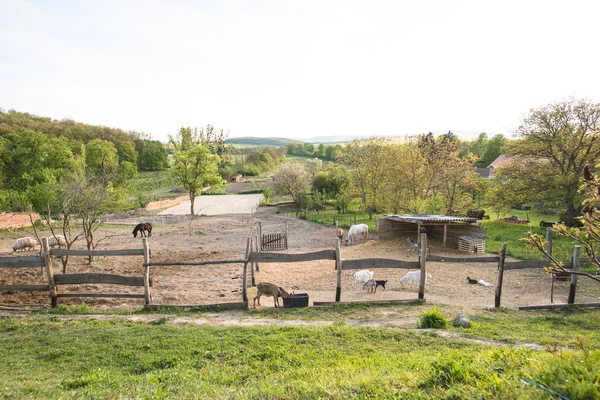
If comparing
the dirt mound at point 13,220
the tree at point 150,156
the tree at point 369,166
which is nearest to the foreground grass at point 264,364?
the dirt mound at point 13,220

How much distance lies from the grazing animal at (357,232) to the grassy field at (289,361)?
552 inches

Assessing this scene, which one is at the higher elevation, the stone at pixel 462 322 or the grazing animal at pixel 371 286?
the stone at pixel 462 322

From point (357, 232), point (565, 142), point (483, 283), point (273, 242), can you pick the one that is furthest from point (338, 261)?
point (565, 142)

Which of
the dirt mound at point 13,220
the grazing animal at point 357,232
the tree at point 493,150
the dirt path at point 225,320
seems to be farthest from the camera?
the tree at point 493,150

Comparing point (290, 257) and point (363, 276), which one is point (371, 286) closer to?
point (363, 276)

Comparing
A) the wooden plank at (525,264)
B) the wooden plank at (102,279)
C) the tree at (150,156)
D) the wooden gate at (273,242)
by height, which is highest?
the tree at (150,156)

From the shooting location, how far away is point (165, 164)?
82562 millimetres

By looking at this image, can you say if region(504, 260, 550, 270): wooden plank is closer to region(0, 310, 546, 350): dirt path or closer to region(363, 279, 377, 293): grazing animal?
region(0, 310, 546, 350): dirt path

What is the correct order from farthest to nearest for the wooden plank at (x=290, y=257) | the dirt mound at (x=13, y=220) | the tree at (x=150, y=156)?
the tree at (x=150, y=156)
the dirt mound at (x=13, y=220)
the wooden plank at (x=290, y=257)

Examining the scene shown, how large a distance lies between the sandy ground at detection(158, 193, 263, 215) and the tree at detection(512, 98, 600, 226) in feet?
94.4

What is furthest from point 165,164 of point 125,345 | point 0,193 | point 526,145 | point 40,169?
point 125,345

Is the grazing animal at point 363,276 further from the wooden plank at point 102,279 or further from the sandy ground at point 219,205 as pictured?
the sandy ground at point 219,205

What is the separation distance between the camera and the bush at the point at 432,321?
6.57 metres

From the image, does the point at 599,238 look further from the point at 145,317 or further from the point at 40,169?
the point at 40,169
